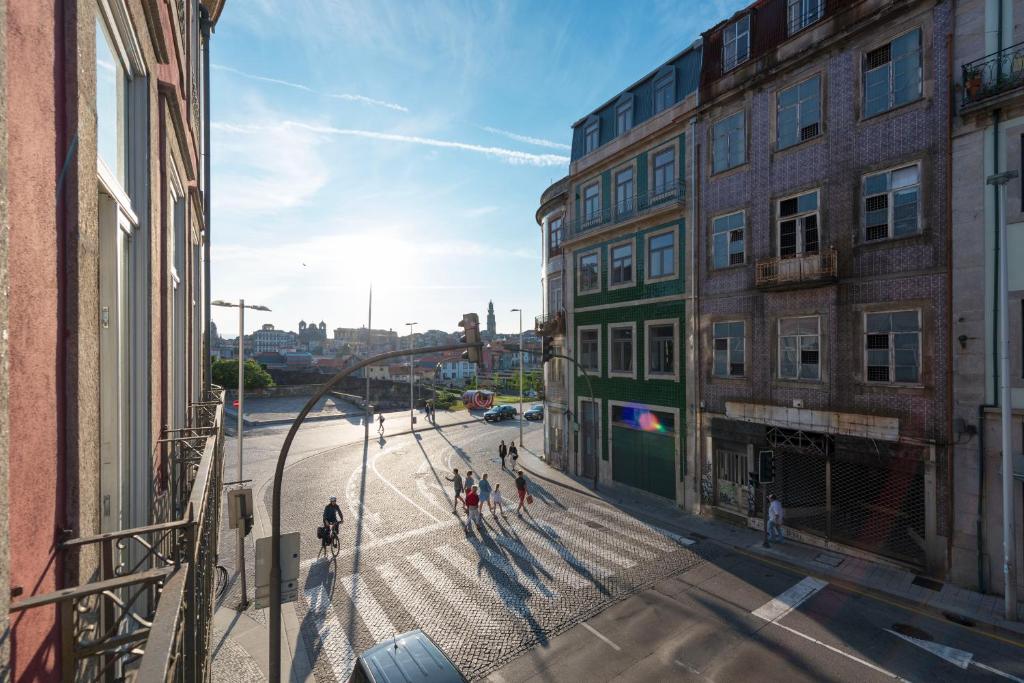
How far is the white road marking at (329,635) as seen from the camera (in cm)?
962

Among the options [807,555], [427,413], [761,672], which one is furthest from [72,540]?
[427,413]

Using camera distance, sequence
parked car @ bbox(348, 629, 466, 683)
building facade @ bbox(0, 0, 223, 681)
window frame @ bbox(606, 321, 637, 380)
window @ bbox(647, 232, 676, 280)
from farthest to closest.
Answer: window frame @ bbox(606, 321, 637, 380), window @ bbox(647, 232, 676, 280), parked car @ bbox(348, 629, 466, 683), building facade @ bbox(0, 0, 223, 681)

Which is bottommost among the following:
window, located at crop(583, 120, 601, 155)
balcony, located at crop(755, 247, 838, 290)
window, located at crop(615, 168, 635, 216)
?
balcony, located at crop(755, 247, 838, 290)

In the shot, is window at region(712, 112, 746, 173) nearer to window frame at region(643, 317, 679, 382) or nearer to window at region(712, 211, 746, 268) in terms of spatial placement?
window at region(712, 211, 746, 268)

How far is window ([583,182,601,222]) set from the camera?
24.3 meters

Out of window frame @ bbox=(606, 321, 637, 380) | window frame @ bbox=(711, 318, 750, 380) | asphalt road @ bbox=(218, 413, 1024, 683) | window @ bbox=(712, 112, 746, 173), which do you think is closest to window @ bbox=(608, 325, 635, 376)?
window frame @ bbox=(606, 321, 637, 380)

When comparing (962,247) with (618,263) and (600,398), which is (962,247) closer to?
(618,263)

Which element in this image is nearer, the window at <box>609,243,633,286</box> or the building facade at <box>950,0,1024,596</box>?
the building facade at <box>950,0,1024,596</box>

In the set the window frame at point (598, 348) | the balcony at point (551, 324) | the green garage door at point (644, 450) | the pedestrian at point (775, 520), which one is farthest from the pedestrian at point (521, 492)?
the balcony at point (551, 324)

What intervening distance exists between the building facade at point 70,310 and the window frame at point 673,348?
17.9 metres

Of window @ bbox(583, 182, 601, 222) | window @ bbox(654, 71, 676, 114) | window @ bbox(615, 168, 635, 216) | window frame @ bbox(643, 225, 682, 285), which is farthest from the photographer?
window @ bbox(583, 182, 601, 222)

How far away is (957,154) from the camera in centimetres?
1275

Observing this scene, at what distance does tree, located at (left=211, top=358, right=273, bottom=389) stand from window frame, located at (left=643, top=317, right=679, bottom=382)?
166 feet

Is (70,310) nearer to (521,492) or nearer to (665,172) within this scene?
(521,492)
